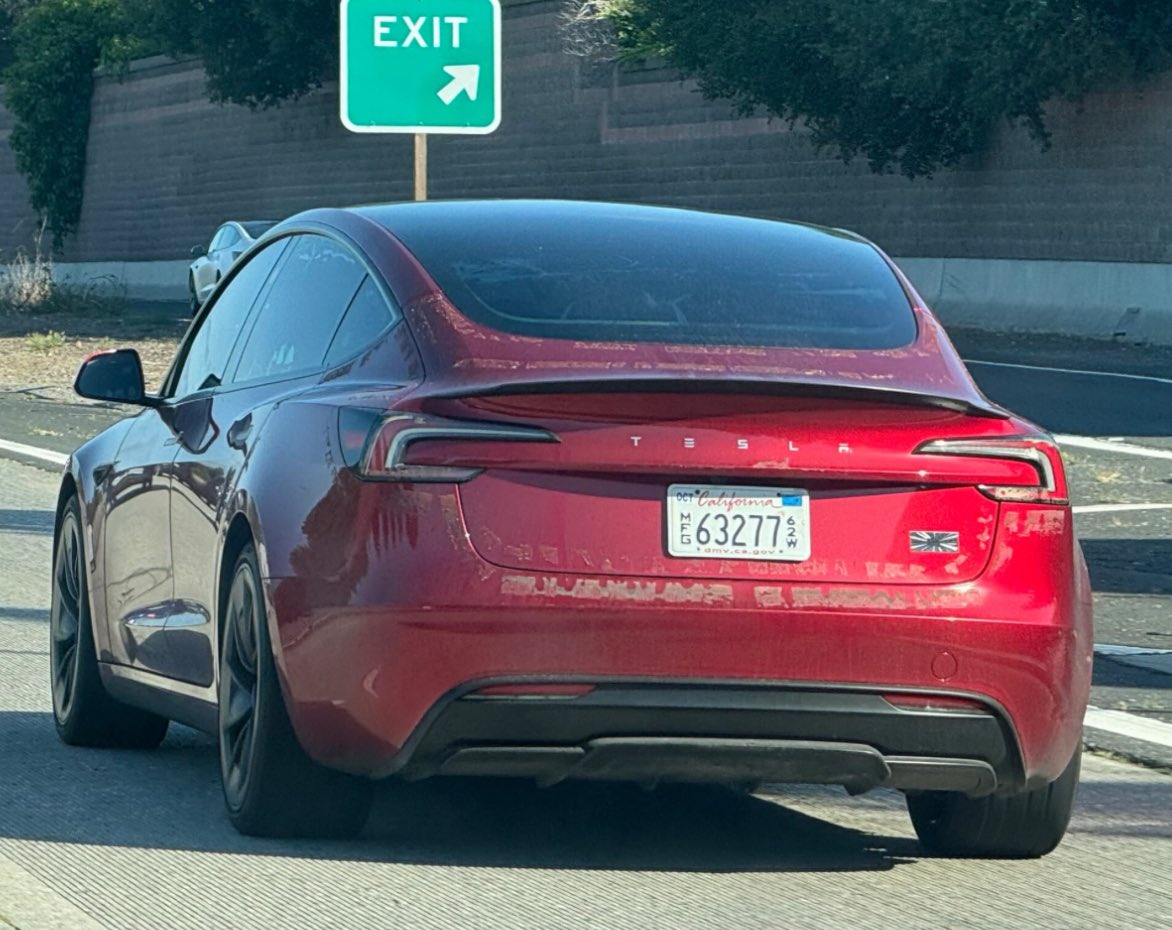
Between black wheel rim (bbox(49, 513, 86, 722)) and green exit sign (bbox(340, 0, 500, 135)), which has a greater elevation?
green exit sign (bbox(340, 0, 500, 135))

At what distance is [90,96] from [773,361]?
164 ft

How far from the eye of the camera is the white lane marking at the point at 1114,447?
16.1m

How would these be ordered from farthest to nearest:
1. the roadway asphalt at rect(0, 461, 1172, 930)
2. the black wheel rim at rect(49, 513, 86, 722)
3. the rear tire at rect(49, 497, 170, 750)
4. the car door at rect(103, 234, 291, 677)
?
the black wheel rim at rect(49, 513, 86, 722) → the rear tire at rect(49, 497, 170, 750) → the car door at rect(103, 234, 291, 677) → the roadway asphalt at rect(0, 461, 1172, 930)

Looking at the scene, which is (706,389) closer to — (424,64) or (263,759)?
(263,759)

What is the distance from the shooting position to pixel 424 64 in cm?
1385

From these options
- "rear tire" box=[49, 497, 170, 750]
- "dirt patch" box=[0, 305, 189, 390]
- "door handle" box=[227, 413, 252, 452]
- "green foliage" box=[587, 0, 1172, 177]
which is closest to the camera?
"door handle" box=[227, 413, 252, 452]

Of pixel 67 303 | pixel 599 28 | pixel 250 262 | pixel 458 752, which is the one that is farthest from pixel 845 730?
pixel 599 28

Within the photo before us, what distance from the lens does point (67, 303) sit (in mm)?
32500

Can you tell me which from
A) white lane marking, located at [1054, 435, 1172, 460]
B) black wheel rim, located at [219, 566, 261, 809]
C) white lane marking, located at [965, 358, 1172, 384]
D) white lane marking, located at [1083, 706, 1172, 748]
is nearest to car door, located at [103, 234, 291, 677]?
black wheel rim, located at [219, 566, 261, 809]

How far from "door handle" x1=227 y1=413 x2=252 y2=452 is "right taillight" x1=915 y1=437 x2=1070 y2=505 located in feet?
5.72

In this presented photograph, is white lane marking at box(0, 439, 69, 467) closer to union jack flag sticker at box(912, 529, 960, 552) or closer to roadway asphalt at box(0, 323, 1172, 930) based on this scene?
roadway asphalt at box(0, 323, 1172, 930)

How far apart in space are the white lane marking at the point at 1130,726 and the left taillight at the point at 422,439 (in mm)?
2893

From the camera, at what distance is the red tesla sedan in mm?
5352

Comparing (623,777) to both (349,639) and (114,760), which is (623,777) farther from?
(114,760)
